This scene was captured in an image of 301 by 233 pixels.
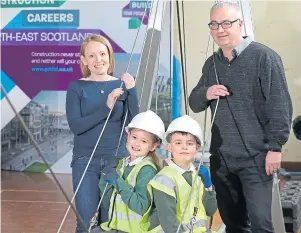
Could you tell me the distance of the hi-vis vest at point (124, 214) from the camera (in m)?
2.25

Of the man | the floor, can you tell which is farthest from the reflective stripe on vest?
the floor

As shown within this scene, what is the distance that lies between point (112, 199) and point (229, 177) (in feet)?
1.57

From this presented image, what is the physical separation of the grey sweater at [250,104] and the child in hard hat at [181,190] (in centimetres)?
24

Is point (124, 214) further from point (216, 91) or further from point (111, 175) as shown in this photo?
point (216, 91)

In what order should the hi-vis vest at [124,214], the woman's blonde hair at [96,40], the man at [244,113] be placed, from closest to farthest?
the hi-vis vest at [124,214], the man at [244,113], the woman's blonde hair at [96,40]

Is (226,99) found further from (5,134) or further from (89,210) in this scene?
(5,134)

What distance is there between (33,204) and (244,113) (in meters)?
2.82

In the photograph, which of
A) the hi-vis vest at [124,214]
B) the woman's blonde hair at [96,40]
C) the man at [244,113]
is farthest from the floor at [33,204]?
the hi-vis vest at [124,214]

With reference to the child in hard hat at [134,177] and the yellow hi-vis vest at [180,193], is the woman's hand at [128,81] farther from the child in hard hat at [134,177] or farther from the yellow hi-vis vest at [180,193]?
the yellow hi-vis vest at [180,193]

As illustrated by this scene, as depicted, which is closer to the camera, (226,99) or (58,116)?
(226,99)

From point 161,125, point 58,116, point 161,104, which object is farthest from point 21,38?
point 161,125

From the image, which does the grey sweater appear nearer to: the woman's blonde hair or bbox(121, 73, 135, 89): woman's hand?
bbox(121, 73, 135, 89): woman's hand

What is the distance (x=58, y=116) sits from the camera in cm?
597

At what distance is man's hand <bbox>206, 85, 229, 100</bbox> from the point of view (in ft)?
7.91
